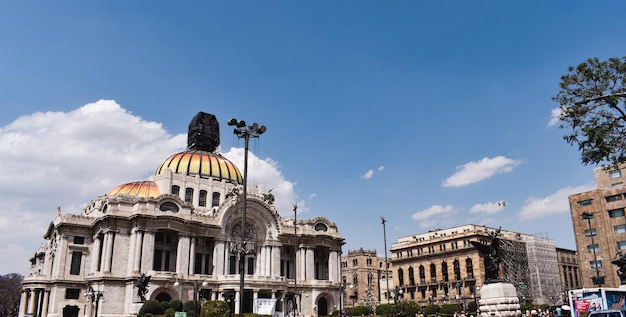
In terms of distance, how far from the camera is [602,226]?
216 ft

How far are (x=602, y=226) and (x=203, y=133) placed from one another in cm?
6058

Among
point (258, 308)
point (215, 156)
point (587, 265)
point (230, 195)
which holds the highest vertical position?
point (215, 156)

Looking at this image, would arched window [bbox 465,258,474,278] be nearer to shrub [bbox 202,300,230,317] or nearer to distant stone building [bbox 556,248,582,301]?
distant stone building [bbox 556,248,582,301]

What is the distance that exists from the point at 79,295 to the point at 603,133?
6230cm

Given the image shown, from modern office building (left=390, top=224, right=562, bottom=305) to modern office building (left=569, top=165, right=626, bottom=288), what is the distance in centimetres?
1154

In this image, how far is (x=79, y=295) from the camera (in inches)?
2514

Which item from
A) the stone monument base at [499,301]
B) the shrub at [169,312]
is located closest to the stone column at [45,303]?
the shrub at [169,312]

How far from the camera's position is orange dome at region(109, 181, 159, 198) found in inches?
2731

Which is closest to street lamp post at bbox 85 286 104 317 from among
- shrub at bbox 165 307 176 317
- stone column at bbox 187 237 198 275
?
stone column at bbox 187 237 198 275

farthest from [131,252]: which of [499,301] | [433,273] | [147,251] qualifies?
[433,273]

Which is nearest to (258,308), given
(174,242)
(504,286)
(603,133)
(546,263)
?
(174,242)

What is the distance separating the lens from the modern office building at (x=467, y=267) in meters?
78.1

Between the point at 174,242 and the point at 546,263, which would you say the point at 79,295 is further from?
→ the point at 546,263

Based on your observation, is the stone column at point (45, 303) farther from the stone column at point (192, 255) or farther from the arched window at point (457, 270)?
the arched window at point (457, 270)
